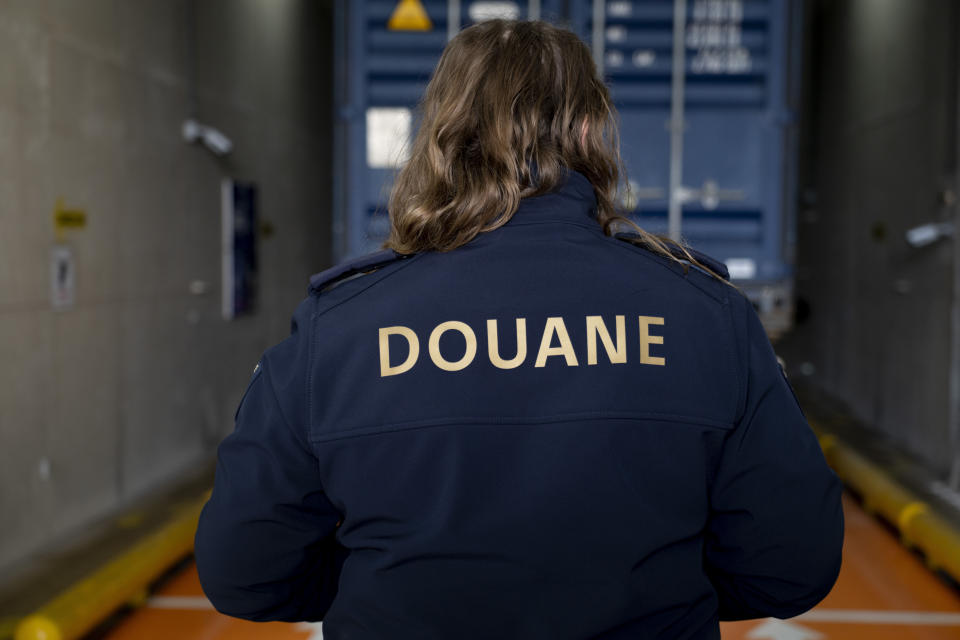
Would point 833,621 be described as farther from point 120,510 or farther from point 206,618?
point 120,510

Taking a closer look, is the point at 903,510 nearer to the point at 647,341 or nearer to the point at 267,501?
the point at 647,341

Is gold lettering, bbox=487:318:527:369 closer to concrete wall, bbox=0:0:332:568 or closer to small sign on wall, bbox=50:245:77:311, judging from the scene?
concrete wall, bbox=0:0:332:568

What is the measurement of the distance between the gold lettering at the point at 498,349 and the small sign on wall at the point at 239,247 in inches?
204

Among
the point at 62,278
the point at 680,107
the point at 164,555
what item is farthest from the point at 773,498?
the point at 62,278

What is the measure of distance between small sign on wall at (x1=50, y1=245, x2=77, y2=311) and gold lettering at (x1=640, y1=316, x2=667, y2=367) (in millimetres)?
3295

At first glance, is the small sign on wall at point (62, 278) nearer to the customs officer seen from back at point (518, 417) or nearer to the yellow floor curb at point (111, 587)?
the yellow floor curb at point (111, 587)

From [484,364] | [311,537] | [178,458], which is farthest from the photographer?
[178,458]

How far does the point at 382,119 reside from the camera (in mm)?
4305

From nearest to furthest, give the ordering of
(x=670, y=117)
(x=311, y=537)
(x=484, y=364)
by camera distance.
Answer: (x=484, y=364) < (x=311, y=537) < (x=670, y=117)

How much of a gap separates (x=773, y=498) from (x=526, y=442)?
1.07ft

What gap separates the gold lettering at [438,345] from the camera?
1102mm

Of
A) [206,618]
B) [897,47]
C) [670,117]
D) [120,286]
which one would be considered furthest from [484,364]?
[897,47]

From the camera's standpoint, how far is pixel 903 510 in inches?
167

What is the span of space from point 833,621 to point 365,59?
302 cm
